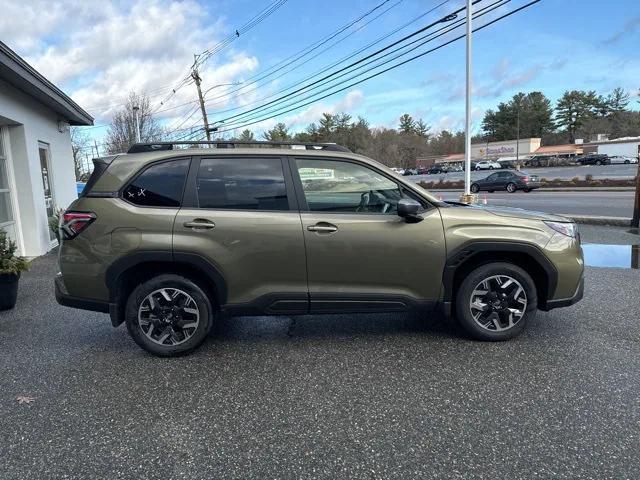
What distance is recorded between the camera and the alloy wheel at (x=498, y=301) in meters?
4.19

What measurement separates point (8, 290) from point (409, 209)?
482 centimetres

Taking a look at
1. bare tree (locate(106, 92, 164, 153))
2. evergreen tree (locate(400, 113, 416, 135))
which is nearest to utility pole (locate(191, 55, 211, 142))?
bare tree (locate(106, 92, 164, 153))

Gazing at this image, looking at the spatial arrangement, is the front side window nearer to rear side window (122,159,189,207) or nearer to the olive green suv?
the olive green suv

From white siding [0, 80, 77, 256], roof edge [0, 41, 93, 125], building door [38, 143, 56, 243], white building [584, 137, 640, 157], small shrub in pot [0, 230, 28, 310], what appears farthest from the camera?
white building [584, 137, 640, 157]

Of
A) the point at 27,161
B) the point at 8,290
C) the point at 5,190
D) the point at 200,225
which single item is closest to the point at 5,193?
the point at 5,190

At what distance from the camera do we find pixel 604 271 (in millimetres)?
7086

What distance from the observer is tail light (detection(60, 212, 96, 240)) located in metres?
3.95

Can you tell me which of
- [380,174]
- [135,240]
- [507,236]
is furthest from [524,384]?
[135,240]

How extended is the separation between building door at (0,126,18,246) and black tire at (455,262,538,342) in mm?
8182

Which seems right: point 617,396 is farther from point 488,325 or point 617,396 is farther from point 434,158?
point 434,158

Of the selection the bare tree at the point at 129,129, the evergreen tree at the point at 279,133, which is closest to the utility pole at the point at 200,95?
the bare tree at the point at 129,129

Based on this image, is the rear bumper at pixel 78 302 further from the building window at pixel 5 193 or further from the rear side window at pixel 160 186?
the building window at pixel 5 193

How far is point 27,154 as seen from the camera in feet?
29.5

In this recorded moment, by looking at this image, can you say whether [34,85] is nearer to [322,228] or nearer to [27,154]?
[27,154]
